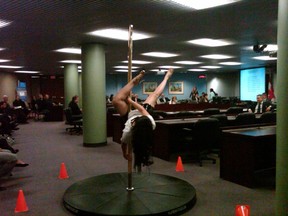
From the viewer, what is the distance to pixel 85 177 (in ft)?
15.9

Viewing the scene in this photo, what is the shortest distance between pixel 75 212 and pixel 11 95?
16687 mm

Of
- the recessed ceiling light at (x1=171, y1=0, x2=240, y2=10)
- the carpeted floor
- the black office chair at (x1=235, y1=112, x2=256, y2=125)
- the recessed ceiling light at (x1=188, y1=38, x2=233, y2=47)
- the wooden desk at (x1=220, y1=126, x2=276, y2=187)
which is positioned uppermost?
the recessed ceiling light at (x1=188, y1=38, x2=233, y2=47)

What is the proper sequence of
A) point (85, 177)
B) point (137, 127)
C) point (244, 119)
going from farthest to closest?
point (244, 119) < point (85, 177) < point (137, 127)

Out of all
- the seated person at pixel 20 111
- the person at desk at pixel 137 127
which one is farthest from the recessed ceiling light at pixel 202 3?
the seated person at pixel 20 111

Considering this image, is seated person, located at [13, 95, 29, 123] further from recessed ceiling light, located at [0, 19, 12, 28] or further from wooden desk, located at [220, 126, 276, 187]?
wooden desk, located at [220, 126, 276, 187]

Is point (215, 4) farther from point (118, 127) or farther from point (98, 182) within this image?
point (118, 127)

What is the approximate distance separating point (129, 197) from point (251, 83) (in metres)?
15.5

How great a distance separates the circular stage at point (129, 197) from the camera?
10.5 feet

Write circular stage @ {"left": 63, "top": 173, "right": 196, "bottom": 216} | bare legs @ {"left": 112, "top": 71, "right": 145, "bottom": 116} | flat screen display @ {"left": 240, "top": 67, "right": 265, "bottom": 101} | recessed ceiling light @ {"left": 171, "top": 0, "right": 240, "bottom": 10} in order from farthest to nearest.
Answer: flat screen display @ {"left": 240, "top": 67, "right": 265, "bottom": 101}
recessed ceiling light @ {"left": 171, "top": 0, "right": 240, "bottom": 10}
bare legs @ {"left": 112, "top": 71, "right": 145, "bottom": 116}
circular stage @ {"left": 63, "top": 173, "right": 196, "bottom": 216}

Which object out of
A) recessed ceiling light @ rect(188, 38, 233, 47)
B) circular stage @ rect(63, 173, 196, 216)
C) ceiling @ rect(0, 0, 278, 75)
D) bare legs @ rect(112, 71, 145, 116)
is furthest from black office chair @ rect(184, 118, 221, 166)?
recessed ceiling light @ rect(188, 38, 233, 47)

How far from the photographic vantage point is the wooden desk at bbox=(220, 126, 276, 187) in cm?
421

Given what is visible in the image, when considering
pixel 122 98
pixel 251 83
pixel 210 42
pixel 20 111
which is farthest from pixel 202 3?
pixel 251 83

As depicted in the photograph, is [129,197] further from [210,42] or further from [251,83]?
[251,83]

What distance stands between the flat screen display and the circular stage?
1397cm
